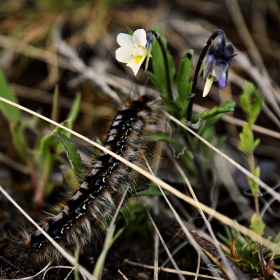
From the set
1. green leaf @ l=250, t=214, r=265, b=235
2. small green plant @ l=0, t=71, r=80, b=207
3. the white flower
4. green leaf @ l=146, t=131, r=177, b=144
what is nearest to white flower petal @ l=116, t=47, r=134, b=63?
the white flower

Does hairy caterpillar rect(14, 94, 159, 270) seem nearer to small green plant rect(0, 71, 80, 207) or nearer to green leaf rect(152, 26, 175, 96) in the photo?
green leaf rect(152, 26, 175, 96)

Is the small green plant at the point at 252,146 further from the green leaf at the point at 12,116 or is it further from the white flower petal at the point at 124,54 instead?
the green leaf at the point at 12,116

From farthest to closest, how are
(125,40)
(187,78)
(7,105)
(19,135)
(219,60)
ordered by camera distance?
1. (19,135)
2. (7,105)
3. (187,78)
4. (125,40)
5. (219,60)

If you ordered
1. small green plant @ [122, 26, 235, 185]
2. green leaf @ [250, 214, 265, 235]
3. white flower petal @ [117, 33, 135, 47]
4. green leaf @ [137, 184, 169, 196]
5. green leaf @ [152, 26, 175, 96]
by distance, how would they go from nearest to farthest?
green leaf @ [250, 214, 265, 235] → small green plant @ [122, 26, 235, 185] → white flower petal @ [117, 33, 135, 47] → green leaf @ [137, 184, 169, 196] → green leaf @ [152, 26, 175, 96]

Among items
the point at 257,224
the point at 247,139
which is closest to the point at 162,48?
the point at 247,139

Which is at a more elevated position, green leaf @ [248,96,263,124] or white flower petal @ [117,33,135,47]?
white flower petal @ [117,33,135,47]

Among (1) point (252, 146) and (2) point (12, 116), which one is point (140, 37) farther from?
(2) point (12, 116)
